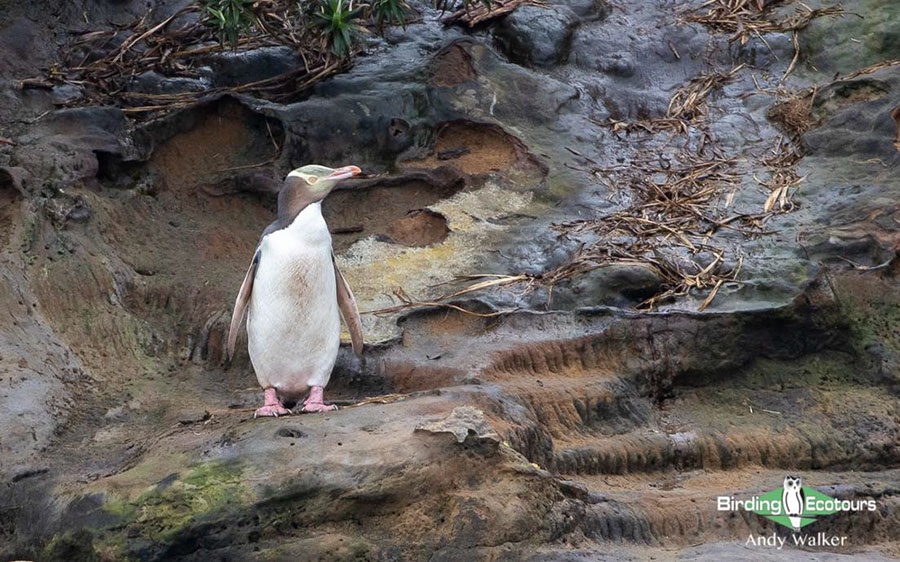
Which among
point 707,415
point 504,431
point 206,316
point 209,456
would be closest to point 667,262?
point 707,415

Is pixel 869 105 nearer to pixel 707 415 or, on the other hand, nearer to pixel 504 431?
pixel 707 415

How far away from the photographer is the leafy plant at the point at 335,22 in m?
7.67

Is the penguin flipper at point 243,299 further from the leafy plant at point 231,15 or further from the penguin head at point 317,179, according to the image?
the leafy plant at point 231,15

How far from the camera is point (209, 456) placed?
4660mm

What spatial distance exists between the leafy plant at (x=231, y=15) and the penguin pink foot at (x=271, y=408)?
281 centimetres

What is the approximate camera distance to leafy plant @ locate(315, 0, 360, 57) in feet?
25.2

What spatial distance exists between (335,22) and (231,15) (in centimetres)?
64

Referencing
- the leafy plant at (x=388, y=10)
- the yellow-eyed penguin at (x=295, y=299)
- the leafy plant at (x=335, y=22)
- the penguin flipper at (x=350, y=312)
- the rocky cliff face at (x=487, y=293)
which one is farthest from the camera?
the leafy plant at (x=388, y=10)

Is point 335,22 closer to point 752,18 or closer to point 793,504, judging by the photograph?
point 752,18

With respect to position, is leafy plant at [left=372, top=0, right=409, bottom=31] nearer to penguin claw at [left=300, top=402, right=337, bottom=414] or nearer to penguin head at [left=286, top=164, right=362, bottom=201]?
penguin head at [left=286, top=164, right=362, bottom=201]

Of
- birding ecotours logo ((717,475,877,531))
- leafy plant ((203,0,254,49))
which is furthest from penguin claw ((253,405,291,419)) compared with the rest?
leafy plant ((203,0,254,49))

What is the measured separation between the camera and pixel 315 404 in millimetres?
5496

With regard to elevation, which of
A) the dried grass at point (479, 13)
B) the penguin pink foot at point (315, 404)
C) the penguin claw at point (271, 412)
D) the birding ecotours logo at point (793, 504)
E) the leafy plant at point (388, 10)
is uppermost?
the leafy plant at point (388, 10)

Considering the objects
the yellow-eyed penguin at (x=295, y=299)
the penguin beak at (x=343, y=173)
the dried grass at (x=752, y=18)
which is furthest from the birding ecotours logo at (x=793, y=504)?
the dried grass at (x=752, y=18)
